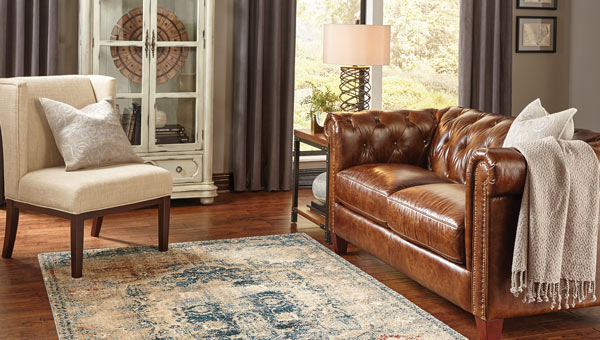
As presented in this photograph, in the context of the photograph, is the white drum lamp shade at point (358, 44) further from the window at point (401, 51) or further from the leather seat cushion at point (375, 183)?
the window at point (401, 51)

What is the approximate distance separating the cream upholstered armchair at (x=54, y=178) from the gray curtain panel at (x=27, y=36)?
0.90 metres

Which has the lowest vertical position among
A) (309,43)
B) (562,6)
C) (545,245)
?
(545,245)

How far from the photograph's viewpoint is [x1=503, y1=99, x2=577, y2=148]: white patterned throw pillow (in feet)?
9.82

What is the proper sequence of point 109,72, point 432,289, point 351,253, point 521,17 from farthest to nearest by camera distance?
1. point 521,17
2. point 109,72
3. point 351,253
4. point 432,289

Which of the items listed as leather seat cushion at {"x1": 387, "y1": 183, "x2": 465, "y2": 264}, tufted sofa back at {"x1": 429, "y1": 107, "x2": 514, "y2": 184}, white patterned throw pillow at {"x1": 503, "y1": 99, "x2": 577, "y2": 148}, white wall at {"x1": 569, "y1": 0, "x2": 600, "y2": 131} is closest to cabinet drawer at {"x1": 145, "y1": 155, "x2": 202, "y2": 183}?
tufted sofa back at {"x1": 429, "y1": 107, "x2": 514, "y2": 184}

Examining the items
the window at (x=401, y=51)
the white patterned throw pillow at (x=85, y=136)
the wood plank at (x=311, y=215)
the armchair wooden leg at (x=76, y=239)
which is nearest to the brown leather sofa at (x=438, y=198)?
the wood plank at (x=311, y=215)

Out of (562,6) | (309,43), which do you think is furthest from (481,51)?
(309,43)

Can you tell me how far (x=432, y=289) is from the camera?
3.18m

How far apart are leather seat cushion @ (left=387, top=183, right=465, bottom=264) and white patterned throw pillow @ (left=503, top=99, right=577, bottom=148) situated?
0.34 metres

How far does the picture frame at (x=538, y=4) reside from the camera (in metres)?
6.40

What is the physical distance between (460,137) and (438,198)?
2.72 ft

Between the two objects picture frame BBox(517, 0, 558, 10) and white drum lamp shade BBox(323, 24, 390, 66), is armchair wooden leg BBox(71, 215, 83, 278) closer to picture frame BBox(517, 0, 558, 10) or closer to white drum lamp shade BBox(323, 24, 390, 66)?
white drum lamp shade BBox(323, 24, 390, 66)

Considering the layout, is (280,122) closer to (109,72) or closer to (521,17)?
(109,72)

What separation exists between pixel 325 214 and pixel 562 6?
352cm
